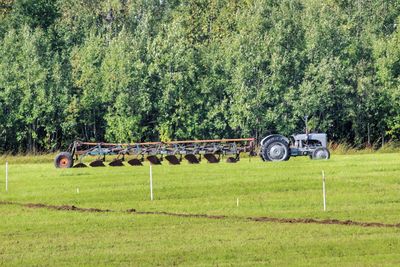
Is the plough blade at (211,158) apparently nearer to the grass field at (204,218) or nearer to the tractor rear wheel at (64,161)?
the grass field at (204,218)

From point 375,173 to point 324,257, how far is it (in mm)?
23426

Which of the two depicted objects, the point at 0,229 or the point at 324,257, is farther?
the point at 0,229

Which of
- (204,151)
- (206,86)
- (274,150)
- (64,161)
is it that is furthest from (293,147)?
(206,86)

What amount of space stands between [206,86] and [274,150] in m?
31.3

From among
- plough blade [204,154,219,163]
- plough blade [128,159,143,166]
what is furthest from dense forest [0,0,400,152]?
plough blade [128,159,143,166]

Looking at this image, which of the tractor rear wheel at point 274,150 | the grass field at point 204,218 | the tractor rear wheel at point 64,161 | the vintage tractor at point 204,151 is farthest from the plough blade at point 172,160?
the grass field at point 204,218

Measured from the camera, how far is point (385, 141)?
313ft

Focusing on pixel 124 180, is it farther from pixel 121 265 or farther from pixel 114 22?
pixel 114 22

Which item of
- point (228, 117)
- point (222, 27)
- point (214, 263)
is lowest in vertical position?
point (214, 263)

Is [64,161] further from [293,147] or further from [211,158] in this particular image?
[293,147]

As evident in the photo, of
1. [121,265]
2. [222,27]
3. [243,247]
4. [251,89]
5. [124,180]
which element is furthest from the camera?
[222,27]

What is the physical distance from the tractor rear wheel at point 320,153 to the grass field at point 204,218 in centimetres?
607

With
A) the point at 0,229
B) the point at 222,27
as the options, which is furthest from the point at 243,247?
the point at 222,27

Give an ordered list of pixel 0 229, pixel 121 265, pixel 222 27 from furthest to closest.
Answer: pixel 222 27 < pixel 0 229 < pixel 121 265
